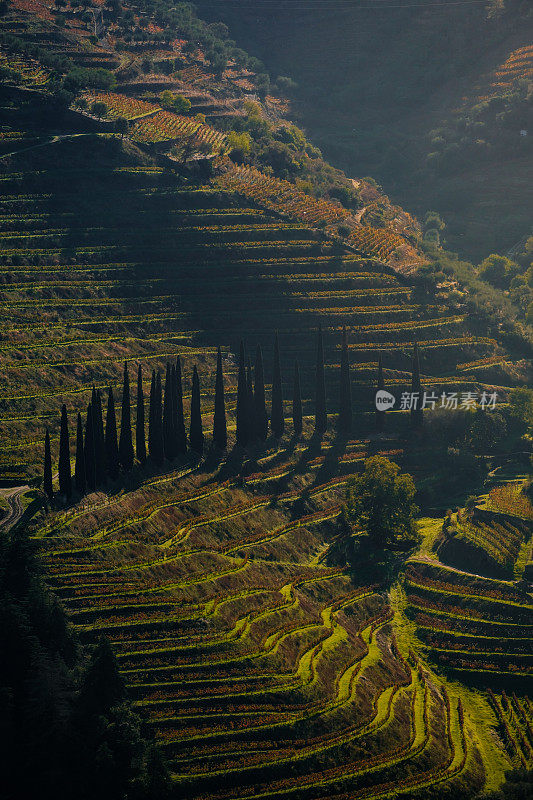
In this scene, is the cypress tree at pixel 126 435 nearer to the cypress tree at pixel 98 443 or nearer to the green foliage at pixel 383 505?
the cypress tree at pixel 98 443

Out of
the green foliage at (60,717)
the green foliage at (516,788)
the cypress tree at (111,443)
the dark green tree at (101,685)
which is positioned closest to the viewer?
the green foliage at (60,717)

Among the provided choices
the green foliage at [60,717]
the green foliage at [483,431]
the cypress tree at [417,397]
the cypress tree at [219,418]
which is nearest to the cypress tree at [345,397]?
the cypress tree at [417,397]

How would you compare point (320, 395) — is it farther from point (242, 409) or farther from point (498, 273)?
point (498, 273)

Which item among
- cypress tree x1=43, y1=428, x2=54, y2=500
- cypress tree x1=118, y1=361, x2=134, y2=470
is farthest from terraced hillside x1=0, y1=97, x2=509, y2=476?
cypress tree x1=43, y1=428, x2=54, y2=500

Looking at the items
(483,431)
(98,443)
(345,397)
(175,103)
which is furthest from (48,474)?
(175,103)

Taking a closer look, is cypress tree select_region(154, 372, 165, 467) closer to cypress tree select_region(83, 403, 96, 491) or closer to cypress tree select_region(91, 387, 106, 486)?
cypress tree select_region(91, 387, 106, 486)
